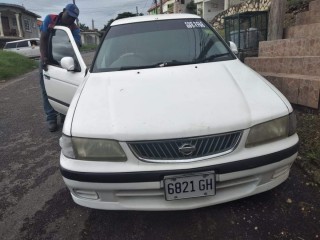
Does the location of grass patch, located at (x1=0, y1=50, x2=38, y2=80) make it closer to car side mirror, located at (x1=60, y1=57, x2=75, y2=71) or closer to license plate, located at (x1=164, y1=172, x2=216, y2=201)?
car side mirror, located at (x1=60, y1=57, x2=75, y2=71)

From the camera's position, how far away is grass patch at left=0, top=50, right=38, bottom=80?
43.6ft

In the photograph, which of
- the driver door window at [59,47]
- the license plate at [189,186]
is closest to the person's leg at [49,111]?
the driver door window at [59,47]

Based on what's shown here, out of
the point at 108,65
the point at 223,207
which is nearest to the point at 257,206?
the point at 223,207

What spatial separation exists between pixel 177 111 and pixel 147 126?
25 cm

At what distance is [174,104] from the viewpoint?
2.35 m

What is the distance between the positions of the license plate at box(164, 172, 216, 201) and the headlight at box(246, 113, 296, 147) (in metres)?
0.37

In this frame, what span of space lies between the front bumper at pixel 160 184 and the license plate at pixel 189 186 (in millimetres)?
39

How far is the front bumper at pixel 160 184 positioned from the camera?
84.1 inches

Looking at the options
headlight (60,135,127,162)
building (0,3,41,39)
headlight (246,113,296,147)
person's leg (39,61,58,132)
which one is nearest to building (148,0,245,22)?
building (0,3,41,39)

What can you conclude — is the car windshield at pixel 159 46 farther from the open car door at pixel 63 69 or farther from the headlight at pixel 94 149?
the headlight at pixel 94 149

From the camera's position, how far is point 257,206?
262 cm

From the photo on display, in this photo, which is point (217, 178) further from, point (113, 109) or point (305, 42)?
point (305, 42)

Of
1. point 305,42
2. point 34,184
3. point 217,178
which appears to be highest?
point 305,42

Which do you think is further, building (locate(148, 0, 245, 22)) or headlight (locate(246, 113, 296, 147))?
building (locate(148, 0, 245, 22))
